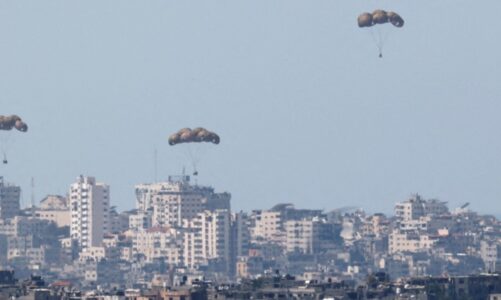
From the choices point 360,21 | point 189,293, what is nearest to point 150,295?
point 189,293

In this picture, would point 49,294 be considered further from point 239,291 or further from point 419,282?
point 419,282

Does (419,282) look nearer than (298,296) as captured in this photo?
No

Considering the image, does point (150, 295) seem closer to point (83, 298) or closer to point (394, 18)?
point (83, 298)

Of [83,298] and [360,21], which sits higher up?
[360,21]

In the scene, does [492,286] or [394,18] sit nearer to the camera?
[394,18]

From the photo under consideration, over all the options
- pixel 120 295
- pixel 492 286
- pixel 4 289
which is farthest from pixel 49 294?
pixel 492 286

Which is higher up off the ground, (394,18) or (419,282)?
(394,18)
